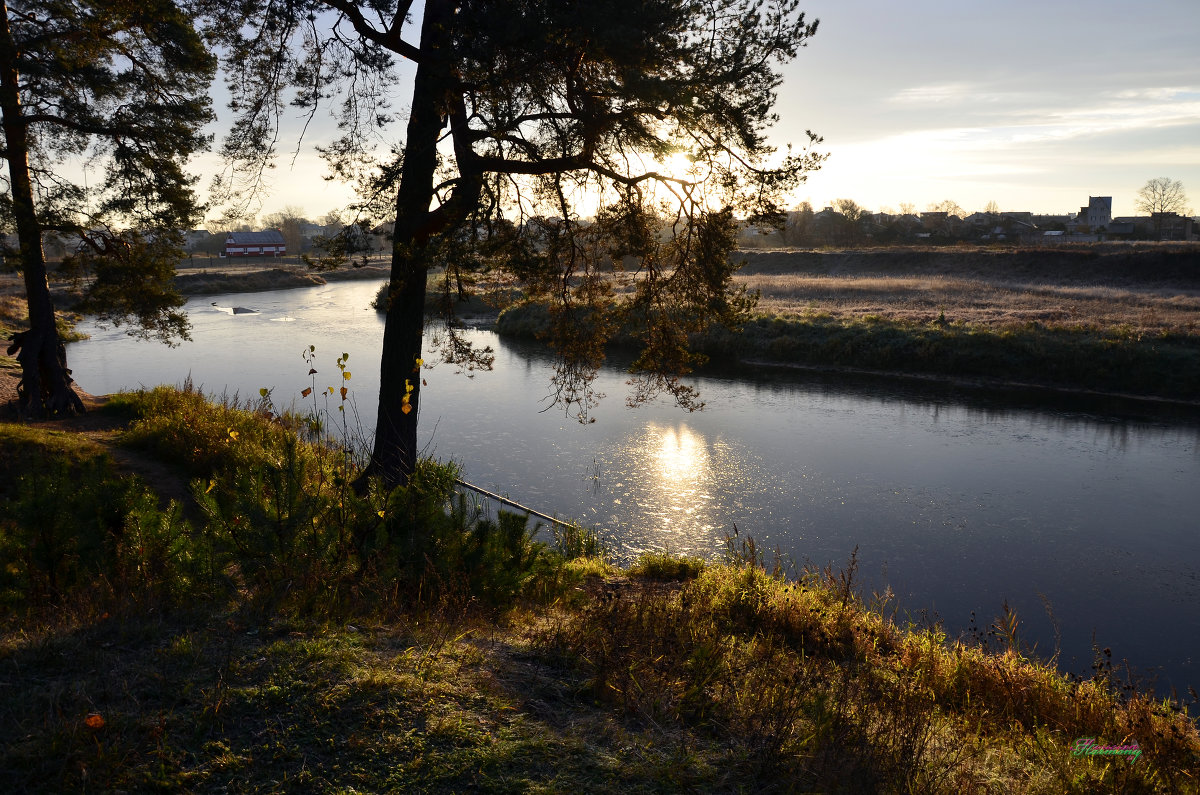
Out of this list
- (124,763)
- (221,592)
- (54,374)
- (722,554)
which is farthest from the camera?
(54,374)

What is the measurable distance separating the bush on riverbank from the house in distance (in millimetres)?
82821

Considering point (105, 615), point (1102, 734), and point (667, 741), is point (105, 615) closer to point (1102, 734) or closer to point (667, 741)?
point (667, 741)

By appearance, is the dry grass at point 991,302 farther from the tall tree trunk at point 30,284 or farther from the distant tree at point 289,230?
the distant tree at point 289,230

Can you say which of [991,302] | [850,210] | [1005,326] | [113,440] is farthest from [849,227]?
[113,440]

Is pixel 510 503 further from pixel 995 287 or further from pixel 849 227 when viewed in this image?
pixel 849 227

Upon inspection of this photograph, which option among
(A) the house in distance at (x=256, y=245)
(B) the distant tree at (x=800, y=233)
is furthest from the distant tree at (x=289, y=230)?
(B) the distant tree at (x=800, y=233)

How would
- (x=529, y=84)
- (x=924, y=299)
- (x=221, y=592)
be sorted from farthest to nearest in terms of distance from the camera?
(x=924, y=299) → (x=529, y=84) → (x=221, y=592)

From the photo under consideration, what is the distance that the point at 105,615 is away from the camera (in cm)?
432

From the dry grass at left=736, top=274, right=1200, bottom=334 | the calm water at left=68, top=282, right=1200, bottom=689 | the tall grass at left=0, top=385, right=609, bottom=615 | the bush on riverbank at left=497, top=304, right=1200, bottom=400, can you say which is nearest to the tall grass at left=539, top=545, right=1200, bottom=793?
the tall grass at left=0, top=385, right=609, bottom=615

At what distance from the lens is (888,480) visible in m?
14.6

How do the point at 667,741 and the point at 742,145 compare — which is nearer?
the point at 667,741

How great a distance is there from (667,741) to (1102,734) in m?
3.37

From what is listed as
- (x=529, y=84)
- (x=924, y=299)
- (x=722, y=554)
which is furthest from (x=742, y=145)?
(x=924, y=299)

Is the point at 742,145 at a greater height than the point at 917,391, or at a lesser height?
greater
